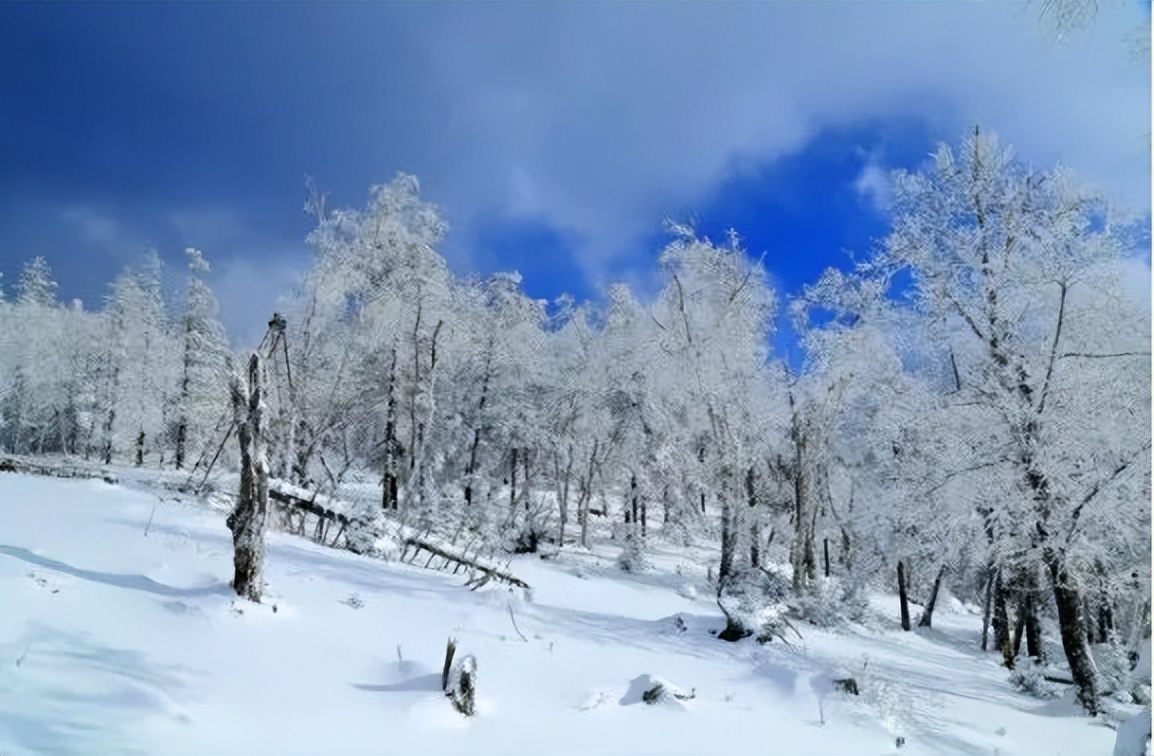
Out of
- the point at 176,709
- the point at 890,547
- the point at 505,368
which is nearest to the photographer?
the point at 176,709

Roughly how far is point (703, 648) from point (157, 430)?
123 ft

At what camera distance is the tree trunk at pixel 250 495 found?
695cm

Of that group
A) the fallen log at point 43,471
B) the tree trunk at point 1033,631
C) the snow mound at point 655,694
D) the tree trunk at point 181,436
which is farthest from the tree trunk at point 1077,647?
the tree trunk at point 181,436

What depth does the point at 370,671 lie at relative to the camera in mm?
6066

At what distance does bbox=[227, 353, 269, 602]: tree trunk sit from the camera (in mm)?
Answer: 6949

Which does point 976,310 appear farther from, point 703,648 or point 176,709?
point 176,709

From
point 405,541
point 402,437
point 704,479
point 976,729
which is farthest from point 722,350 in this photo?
point 402,437

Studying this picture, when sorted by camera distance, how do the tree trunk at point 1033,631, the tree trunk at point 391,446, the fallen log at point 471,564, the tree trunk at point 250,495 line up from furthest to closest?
the tree trunk at point 391,446, the tree trunk at point 1033,631, the fallen log at point 471,564, the tree trunk at point 250,495

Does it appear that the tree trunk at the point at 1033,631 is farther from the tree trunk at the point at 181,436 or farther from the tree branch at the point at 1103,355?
the tree trunk at the point at 181,436

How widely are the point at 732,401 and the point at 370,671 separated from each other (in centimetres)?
1395

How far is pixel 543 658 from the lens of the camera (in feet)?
25.6

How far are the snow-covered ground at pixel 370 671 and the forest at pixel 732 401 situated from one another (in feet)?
5.03

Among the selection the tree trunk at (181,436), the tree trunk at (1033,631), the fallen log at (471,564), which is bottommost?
the tree trunk at (1033,631)

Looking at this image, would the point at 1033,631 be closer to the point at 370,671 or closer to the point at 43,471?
the point at 370,671
